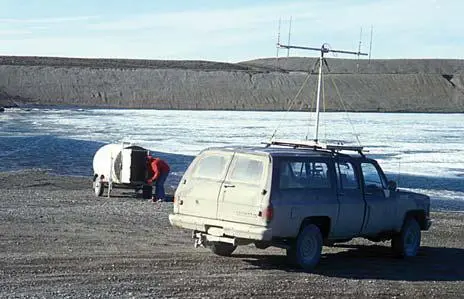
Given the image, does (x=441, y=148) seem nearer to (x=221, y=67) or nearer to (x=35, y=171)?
(x=35, y=171)

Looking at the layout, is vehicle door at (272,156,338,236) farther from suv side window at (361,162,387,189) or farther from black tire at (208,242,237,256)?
black tire at (208,242,237,256)

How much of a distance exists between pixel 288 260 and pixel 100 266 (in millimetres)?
2682

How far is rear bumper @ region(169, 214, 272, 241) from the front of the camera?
1393cm

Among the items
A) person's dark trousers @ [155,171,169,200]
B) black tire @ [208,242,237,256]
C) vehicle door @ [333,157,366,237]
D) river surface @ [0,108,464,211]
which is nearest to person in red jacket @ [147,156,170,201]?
person's dark trousers @ [155,171,169,200]

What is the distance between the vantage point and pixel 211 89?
134625 mm

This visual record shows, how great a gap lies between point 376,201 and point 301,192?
5.97 feet

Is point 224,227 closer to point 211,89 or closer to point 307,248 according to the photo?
point 307,248

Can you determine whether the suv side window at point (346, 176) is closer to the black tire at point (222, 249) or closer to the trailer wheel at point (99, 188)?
the black tire at point (222, 249)

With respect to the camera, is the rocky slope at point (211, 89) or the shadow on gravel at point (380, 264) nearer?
the shadow on gravel at point (380, 264)

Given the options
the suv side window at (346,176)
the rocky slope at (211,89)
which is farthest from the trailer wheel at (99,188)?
the rocky slope at (211,89)

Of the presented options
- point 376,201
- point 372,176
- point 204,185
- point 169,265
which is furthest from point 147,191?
point 169,265

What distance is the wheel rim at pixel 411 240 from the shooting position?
1653cm

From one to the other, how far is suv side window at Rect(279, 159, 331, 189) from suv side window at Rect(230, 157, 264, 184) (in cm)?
31

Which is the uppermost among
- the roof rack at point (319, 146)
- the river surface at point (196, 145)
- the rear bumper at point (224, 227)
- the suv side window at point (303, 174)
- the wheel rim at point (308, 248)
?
the roof rack at point (319, 146)
